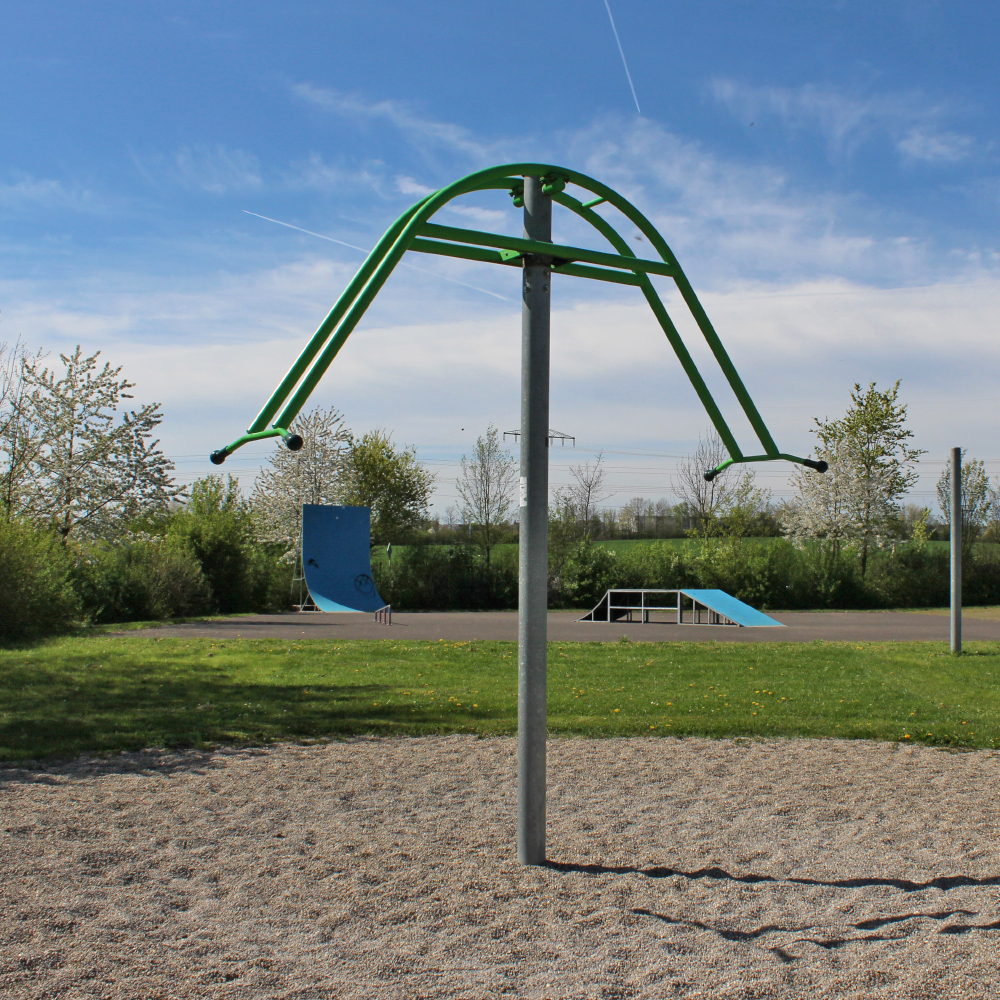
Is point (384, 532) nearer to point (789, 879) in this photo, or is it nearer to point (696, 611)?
point (696, 611)

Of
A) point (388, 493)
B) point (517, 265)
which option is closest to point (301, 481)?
point (388, 493)

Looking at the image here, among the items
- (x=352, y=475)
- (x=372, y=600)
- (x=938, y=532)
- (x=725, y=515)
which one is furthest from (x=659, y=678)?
(x=938, y=532)

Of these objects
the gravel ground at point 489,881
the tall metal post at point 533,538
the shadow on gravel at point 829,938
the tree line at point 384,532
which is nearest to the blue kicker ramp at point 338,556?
the tree line at point 384,532

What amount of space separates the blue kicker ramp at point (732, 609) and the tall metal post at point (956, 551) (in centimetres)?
606

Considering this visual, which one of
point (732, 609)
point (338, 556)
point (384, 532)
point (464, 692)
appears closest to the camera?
point (464, 692)

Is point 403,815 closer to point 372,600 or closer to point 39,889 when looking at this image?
point 39,889

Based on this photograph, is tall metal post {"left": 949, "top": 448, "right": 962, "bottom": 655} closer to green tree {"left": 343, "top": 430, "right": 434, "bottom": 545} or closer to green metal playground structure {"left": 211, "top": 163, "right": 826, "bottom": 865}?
green metal playground structure {"left": 211, "top": 163, "right": 826, "bottom": 865}

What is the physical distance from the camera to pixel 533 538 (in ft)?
12.9

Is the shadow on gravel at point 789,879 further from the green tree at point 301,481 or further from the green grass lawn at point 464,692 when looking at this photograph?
the green tree at point 301,481

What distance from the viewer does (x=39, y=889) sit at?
11.9ft

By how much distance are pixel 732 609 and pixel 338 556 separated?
11050mm

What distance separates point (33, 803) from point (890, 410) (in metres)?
34.5

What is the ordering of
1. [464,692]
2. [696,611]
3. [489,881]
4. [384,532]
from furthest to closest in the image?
[384,532]
[696,611]
[464,692]
[489,881]

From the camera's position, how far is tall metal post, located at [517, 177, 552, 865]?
12.9 ft
